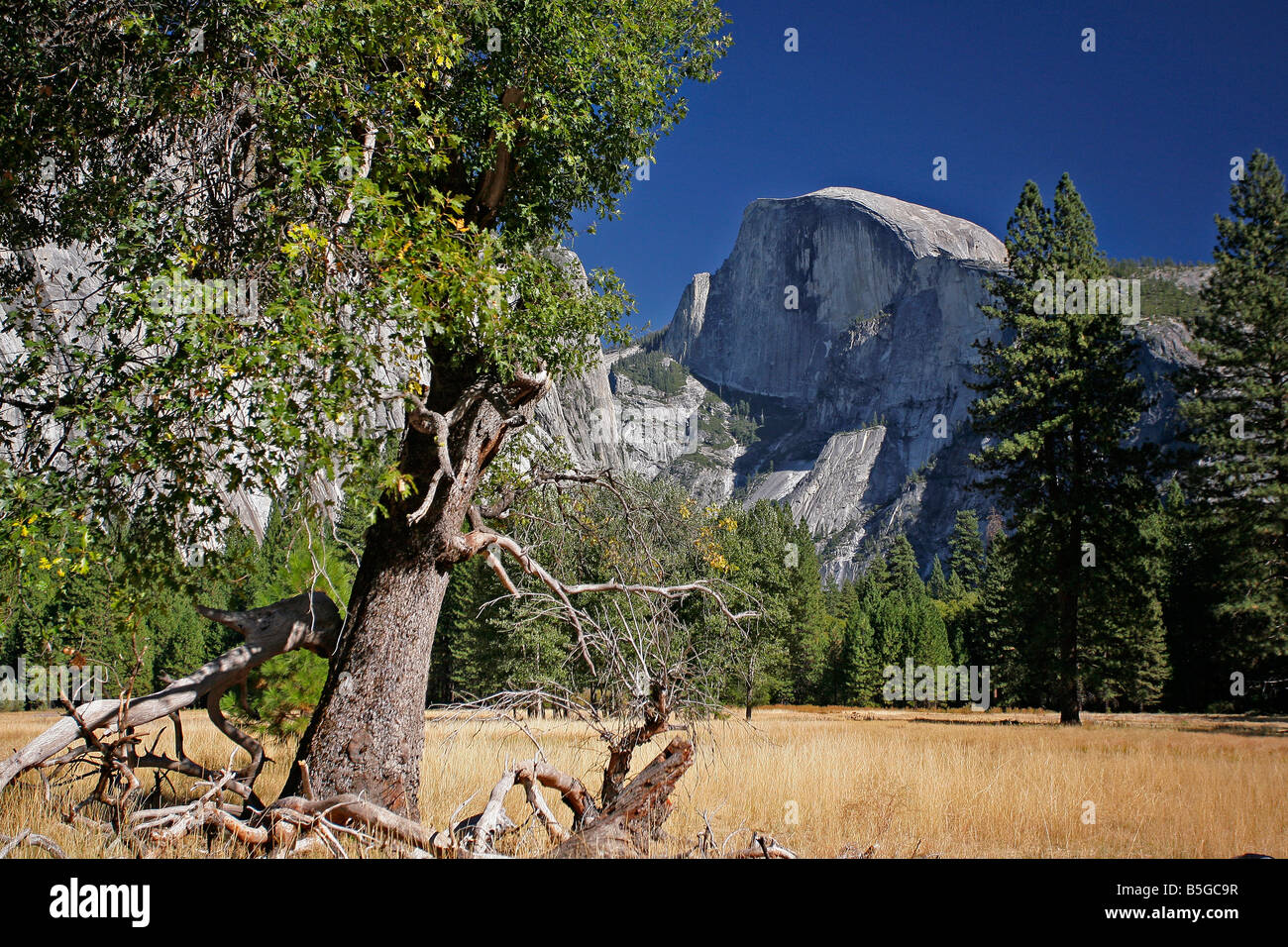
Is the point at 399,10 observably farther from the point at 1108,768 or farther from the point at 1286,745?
the point at 1286,745

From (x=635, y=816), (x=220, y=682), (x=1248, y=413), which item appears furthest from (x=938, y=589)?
(x=220, y=682)

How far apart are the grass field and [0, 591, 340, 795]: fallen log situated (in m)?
0.60

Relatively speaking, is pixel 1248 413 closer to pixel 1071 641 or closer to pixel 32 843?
pixel 1071 641

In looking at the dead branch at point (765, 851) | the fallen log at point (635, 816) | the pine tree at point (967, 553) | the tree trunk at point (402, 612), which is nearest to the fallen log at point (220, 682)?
the tree trunk at point (402, 612)

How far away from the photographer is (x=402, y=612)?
21.1 feet

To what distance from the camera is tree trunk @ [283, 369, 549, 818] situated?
6.04 meters

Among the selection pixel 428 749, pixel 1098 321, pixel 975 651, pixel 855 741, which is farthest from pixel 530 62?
pixel 975 651

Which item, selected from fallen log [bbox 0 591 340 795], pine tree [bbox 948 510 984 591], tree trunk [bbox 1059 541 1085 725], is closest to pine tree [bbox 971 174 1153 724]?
tree trunk [bbox 1059 541 1085 725]

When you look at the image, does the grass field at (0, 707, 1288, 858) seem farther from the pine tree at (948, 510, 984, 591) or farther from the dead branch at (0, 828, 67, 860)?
the pine tree at (948, 510, 984, 591)

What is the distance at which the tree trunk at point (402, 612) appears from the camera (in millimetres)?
6043

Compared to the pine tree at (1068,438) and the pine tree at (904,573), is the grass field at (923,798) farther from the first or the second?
the pine tree at (904,573)

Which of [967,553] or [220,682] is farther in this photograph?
[967,553]

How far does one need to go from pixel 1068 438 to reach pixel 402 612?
2351cm

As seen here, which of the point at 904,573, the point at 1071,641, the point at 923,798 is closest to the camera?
the point at 923,798
